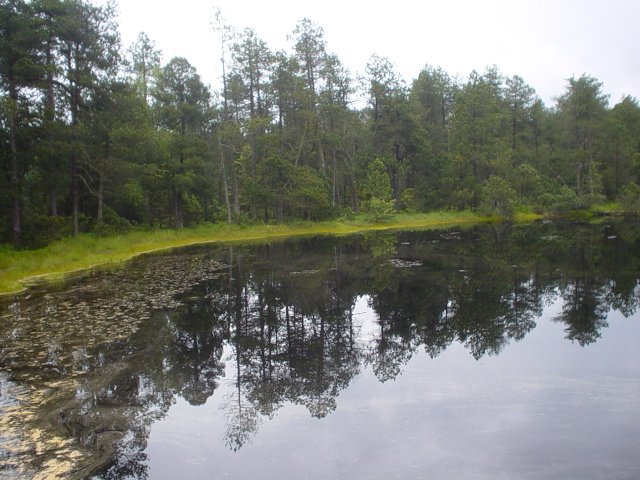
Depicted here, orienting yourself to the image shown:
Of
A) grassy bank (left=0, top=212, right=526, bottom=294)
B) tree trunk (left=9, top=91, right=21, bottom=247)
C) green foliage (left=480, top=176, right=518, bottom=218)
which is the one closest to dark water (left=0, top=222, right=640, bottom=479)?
grassy bank (left=0, top=212, right=526, bottom=294)

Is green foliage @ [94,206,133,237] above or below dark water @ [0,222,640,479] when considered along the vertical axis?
above

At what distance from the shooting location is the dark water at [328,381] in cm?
499

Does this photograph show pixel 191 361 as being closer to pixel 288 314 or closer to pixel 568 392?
pixel 288 314

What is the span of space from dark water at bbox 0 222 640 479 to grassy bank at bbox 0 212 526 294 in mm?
4461

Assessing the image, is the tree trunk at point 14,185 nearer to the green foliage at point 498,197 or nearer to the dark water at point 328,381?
the dark water at point 328,381

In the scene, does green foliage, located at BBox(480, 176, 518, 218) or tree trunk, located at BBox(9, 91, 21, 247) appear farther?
green foliage, located at BBox(480, 176, 518, 218)

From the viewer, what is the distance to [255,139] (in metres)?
41.4

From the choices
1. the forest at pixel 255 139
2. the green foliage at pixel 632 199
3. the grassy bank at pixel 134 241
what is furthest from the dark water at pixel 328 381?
the green foliage at pixel 632 199

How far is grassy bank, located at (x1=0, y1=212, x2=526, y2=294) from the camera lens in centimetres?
1822

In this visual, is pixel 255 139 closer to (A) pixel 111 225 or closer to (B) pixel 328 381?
(A) pixel 111 225

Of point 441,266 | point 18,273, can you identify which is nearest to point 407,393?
point 441,266

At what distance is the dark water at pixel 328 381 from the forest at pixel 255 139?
45.5 ft

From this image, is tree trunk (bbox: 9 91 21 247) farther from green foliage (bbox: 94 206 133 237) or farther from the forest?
green foliage (bbox: 94 206 133 237)

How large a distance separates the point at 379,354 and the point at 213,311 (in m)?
5.13
